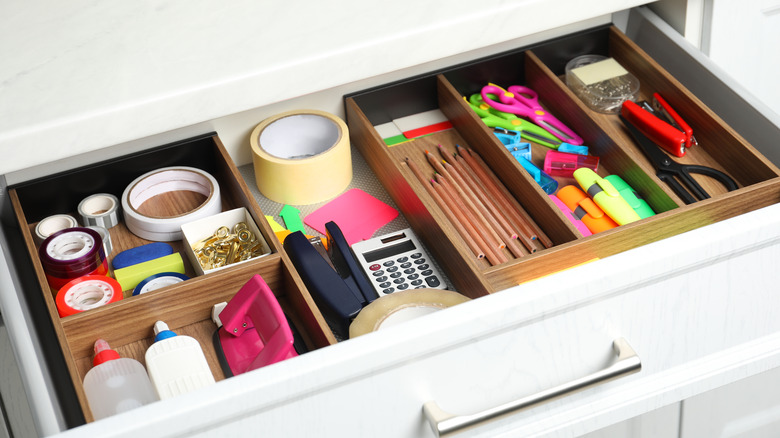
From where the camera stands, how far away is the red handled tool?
3.74 ft

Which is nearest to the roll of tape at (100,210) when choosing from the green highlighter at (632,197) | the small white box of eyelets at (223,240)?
the small white box of eyelets at (223,240)

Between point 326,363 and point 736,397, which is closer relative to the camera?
point 326,363

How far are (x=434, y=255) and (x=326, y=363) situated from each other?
1.14ft

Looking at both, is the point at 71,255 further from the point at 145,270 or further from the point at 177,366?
the point at 177,366

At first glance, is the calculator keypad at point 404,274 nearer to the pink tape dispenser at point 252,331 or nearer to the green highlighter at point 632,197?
the pink tape dispenser at point 252,331

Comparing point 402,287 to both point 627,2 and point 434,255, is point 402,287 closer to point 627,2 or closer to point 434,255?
point 434,255

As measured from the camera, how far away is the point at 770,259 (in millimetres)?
860

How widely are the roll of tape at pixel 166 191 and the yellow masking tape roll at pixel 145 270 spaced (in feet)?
0.17

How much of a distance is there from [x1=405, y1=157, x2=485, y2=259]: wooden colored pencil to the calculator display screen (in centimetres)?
6

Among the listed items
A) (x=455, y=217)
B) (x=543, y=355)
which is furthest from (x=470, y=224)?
(x=543, y=355)

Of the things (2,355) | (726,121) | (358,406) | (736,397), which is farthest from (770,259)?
(2,355)

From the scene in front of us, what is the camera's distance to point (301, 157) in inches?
47.0

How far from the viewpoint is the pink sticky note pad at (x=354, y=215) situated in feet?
3.61

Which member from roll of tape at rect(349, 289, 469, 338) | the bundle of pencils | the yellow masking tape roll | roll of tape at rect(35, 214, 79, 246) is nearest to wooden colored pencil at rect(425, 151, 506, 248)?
the bundle of pencils
